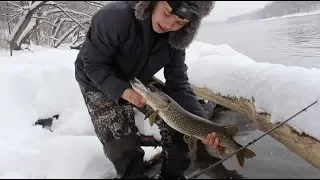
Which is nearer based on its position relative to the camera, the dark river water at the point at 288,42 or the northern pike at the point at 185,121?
the northern pike at the point at 185,121

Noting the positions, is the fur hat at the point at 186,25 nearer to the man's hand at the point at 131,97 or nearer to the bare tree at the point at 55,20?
the man's hand at the point at 131,97

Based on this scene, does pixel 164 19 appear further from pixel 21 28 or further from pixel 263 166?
pixel 21 28

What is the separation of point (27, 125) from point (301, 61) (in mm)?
3580

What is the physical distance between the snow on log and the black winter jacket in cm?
132

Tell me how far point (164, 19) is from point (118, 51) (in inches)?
19.2

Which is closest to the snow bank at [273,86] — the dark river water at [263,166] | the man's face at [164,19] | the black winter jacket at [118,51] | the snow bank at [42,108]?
the dark river water at [263,166]

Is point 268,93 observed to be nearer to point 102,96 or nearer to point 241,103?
point 241,103

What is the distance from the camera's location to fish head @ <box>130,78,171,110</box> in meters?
2.37

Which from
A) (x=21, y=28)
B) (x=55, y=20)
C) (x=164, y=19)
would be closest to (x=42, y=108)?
(x=164, y=19)

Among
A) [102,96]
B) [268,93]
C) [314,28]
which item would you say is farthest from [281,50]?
[102,96]

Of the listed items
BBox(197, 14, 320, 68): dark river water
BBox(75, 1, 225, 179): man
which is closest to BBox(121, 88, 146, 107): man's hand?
BBox(75, 1, 225, 179): man

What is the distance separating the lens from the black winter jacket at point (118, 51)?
2.32 meters

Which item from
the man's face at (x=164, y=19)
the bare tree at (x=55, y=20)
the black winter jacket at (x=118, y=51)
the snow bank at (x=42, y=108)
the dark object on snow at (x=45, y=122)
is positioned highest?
the man's face at (x=164, y=19)

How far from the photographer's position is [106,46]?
2.37m
